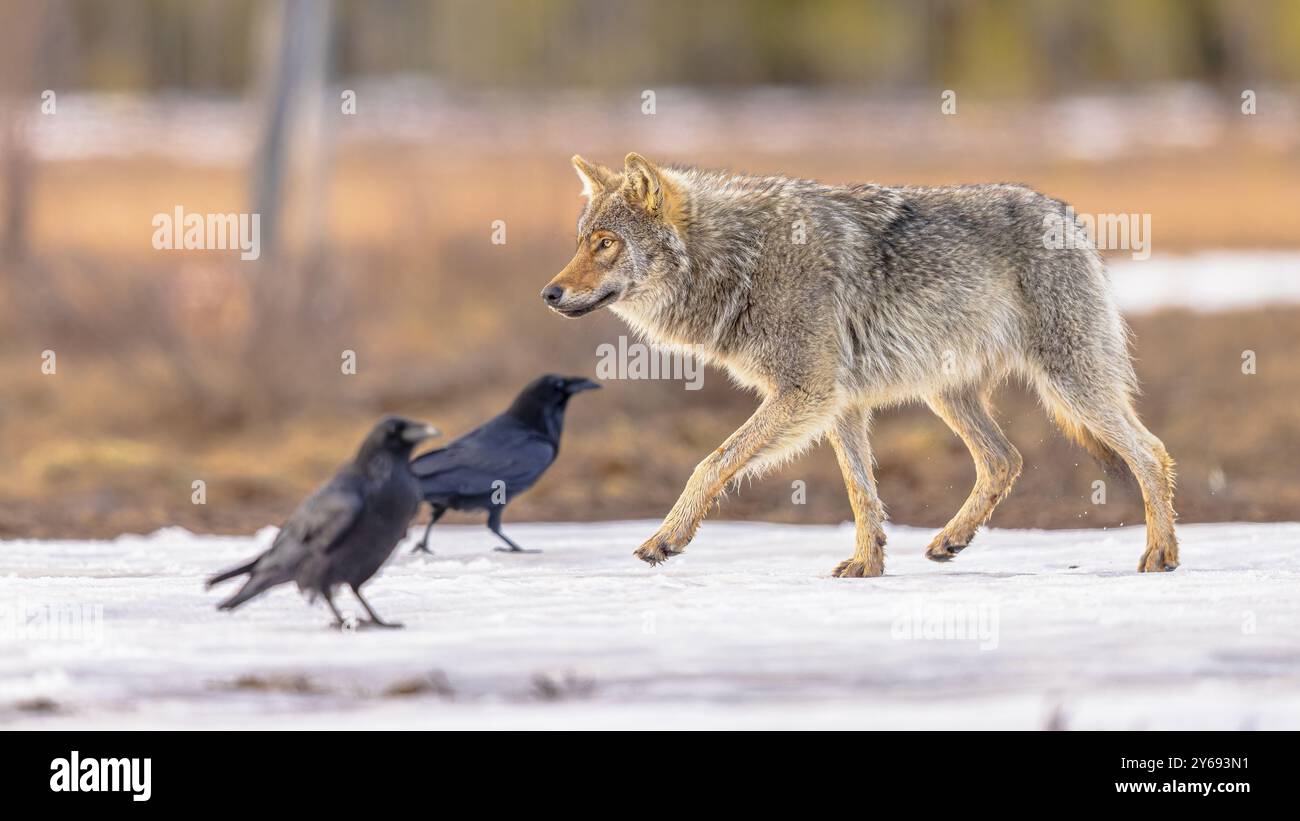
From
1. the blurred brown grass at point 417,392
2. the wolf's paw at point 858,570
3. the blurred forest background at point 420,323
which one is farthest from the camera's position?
the blurred forest background at point 420,323

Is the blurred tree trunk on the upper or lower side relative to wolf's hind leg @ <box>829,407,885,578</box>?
upper

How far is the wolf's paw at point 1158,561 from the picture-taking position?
7.45m

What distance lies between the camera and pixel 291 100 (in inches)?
751

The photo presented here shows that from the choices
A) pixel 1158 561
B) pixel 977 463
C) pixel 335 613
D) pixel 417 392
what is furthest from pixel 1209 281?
pixel 335 613

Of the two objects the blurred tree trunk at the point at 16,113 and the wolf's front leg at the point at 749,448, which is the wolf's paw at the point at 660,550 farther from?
the blurred tree trunk at the point at 16,113

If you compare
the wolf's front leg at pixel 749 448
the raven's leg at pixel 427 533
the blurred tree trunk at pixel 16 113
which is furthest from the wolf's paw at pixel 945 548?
the blurred tree trunk at pixel 16 113

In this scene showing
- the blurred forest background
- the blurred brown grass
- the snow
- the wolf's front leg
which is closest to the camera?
the snow

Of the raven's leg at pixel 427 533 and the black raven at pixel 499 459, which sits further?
the raven's leg at pixel 427 533

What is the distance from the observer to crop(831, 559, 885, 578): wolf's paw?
7559 millimetres

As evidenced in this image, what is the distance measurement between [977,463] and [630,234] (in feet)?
6.71

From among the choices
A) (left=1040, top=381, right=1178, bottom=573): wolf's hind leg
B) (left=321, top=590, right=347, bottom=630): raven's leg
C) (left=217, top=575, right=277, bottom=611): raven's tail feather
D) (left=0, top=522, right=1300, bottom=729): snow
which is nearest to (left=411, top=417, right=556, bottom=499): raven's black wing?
(left=0, top=522, right=1300, bottom=729): snow

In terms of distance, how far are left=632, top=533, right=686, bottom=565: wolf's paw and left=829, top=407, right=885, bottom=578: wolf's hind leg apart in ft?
2.54

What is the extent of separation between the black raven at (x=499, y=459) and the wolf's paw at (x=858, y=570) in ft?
5.48

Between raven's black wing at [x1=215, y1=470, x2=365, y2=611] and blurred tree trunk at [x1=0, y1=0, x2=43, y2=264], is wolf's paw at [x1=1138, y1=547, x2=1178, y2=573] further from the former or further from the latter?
blurred tree trunk at [x1=0, y1=0, x2=43, y2=264]
